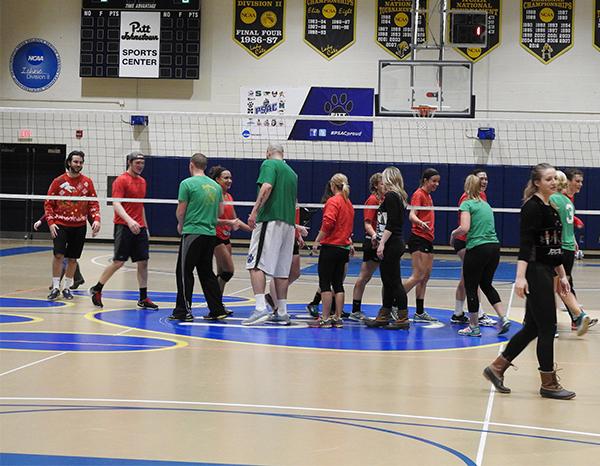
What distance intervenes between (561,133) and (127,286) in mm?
13527

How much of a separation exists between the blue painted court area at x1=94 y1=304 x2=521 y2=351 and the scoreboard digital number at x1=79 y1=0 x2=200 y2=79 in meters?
14.2

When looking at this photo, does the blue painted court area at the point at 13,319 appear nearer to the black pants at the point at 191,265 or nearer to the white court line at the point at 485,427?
the black pants at the point at 191,265

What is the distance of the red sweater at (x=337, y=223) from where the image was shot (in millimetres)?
9781

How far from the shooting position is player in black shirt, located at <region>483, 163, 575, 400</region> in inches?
255

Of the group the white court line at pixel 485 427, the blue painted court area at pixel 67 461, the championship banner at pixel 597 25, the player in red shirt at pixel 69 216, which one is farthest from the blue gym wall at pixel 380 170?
the blue painted court area at pixel 67 461

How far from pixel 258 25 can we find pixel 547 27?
7470 millimetres

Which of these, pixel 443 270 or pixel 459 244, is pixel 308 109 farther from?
pixel 459 244

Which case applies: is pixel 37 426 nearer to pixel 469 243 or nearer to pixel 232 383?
pixel 232 383

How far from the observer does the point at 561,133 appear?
23000 mm

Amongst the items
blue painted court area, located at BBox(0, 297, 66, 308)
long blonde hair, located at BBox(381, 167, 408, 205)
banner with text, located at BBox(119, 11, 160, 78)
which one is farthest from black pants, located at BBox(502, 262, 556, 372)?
banner with text, located at BBox(119, 11, 160, 78)

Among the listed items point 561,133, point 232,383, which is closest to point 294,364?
point 232,383

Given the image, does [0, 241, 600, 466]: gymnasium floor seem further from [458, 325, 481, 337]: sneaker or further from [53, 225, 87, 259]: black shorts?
→ [53, 225, 87, 259]: black shorts

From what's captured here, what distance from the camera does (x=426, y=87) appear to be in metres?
19.2

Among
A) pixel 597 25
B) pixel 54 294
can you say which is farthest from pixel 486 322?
pixel 597 25
